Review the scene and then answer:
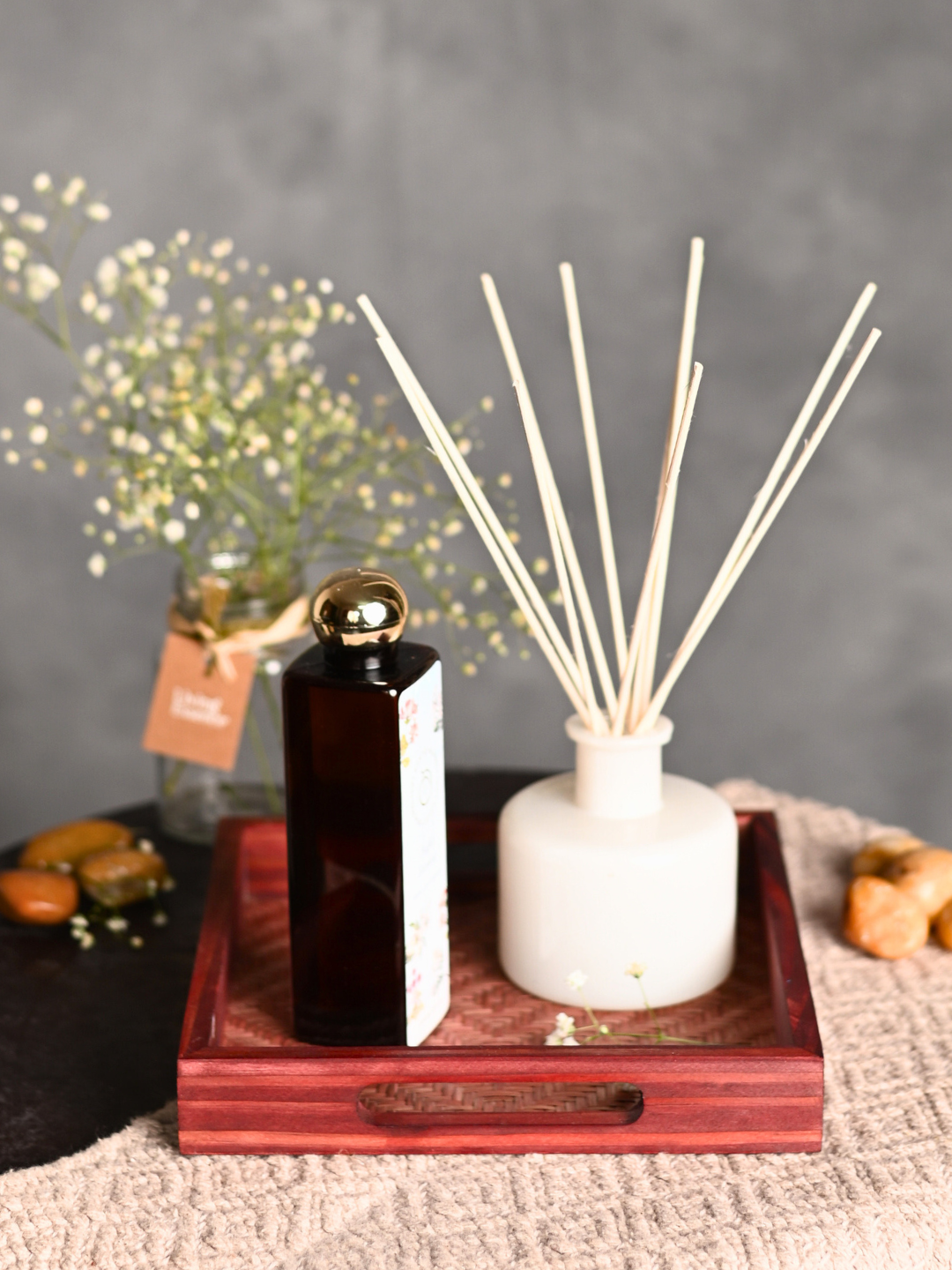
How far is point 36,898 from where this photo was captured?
971 millimetres

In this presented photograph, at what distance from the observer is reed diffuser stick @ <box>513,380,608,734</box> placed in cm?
71

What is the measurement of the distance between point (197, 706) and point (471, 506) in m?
0.43

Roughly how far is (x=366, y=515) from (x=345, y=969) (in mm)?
609

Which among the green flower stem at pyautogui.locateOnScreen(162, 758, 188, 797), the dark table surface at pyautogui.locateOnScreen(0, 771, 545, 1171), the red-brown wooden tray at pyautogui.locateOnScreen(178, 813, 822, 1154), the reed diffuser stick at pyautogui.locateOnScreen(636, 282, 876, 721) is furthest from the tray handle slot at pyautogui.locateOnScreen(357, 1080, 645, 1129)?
the green flower stem at pyautogui.locateOnScreen(162, 758, 188, 797)

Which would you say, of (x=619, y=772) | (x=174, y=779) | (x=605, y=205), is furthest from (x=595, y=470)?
(x=605, y=205)

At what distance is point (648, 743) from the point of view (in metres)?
0.77

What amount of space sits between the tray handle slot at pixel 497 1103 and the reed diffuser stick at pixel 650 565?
0.63 feet

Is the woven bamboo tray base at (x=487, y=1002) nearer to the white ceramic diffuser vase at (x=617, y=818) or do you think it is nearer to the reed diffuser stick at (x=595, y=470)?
the white ceramic diffuser vase at (x=617, y=818)

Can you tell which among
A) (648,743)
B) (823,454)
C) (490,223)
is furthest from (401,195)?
(648,743)

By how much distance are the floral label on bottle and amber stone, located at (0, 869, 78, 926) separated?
347 mm

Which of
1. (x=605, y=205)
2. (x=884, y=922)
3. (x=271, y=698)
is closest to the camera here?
(x=884, y=922)

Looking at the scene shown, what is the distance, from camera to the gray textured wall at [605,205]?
69.9 inches

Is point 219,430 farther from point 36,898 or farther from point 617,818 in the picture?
point 617,818

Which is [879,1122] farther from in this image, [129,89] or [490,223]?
[129,89]
